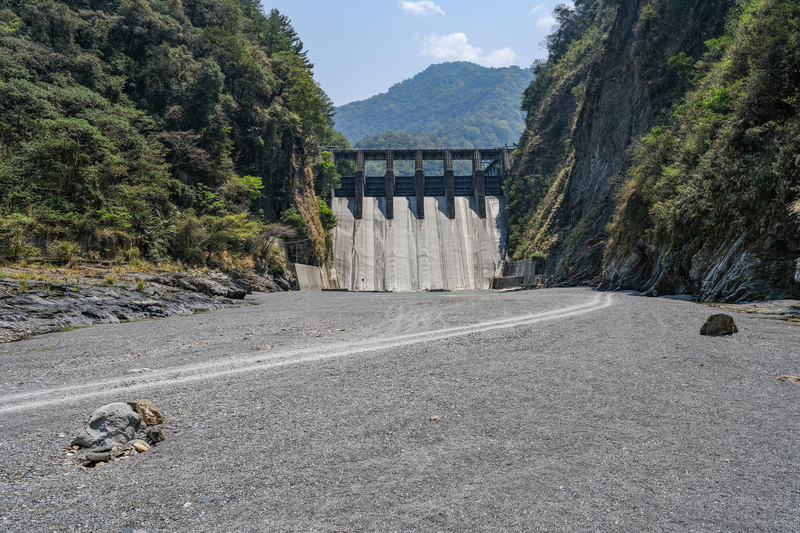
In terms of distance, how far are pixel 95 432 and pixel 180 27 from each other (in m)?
33.1

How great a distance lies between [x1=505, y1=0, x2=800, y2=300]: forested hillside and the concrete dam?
4785mm

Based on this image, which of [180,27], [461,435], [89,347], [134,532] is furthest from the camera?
[180,27]

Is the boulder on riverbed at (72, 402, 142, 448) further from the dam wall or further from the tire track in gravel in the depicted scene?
the dam wall

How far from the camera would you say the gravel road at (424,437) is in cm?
288

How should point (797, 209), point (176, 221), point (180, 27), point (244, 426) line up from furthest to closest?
point (180, 27) < point (176, 221) < point (797, 209) < point (244, 426)

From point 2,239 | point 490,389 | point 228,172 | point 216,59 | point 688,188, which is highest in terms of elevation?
point 216,59

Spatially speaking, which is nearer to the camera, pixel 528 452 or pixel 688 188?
pixel 528 452

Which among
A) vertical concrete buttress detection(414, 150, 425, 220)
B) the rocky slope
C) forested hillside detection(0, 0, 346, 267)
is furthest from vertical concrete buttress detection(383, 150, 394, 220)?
the rocky slope

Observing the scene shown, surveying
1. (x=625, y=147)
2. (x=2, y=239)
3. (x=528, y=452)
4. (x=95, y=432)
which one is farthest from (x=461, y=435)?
(x=625, y=147)

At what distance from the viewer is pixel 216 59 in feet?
100

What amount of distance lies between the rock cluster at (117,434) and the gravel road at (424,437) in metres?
0.16

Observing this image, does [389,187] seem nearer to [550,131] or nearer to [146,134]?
[550,131]

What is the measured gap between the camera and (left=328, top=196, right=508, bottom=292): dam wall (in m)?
44.2

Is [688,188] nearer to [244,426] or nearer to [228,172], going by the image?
[244,426]
